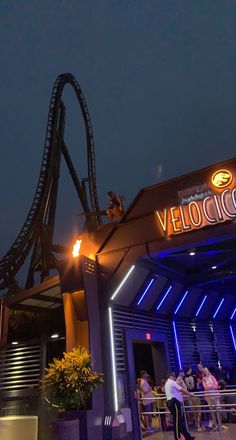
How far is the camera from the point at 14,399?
34.3ft

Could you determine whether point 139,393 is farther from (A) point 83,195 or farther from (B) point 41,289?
(A) point 83,195

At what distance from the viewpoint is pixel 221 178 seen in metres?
9.76

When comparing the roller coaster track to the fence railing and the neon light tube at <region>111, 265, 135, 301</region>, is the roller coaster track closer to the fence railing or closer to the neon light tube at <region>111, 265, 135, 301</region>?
the fence railing

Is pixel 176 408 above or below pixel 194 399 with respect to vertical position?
below

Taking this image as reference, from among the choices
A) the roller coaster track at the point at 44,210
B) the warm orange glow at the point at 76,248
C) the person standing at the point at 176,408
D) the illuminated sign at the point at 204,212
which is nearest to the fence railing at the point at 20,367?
the warm orange glow at the point at 76,248

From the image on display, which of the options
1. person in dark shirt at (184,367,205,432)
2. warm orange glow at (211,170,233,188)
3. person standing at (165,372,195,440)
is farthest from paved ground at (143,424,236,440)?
warm orange glow at (211,170,233,188)

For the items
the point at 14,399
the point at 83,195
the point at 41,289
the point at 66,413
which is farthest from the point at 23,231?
the point at 66,413

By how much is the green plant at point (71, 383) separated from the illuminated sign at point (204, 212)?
4.00 metres

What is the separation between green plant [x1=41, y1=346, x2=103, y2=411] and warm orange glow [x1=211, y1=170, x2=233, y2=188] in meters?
5.59

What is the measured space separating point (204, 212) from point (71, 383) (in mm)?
5237

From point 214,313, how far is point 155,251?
26.8 ft

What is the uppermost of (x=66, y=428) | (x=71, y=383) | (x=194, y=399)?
(x=71, y=383)

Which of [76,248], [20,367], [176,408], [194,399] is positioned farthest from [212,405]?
[20,367]

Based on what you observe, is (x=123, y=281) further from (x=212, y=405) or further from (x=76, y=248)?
(x=212, y=405)
